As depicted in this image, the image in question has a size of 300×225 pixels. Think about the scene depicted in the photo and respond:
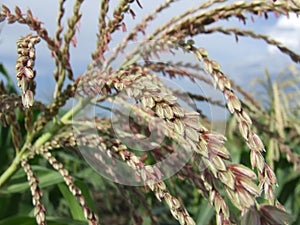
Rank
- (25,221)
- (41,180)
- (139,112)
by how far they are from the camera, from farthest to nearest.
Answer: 1. (41,180)
2. (25,221)
3. (139,112)

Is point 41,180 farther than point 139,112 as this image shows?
Yes

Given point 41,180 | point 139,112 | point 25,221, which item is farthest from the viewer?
point 41,180

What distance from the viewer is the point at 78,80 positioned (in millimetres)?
790

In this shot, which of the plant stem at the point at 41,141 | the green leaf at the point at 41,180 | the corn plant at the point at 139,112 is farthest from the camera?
the green leaf at the point at 41,180

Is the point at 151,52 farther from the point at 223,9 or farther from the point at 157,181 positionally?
the point at 157,181

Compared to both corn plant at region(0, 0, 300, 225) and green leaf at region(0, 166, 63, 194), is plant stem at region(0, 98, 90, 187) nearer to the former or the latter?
corn plant at region(0, 0, 300, 225)

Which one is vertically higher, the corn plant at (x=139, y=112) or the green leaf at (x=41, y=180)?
the corn plant at (x=139, y=112)

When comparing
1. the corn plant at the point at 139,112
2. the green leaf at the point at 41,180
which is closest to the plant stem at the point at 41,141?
the corn plant at the point at 139,112

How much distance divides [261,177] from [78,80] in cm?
42

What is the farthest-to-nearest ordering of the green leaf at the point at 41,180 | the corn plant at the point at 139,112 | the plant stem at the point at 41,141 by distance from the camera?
the green leaf at the point at 41,180
the plant stem at the point at 41,141
the corn plant at the point at 139,112

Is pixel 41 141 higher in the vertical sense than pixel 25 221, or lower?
higher

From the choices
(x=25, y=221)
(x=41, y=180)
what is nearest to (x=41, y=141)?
(x=25, y=221)

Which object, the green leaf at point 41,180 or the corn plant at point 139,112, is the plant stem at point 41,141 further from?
the green leaf at point 41,180

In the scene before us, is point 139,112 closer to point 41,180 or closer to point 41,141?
point 41,141
